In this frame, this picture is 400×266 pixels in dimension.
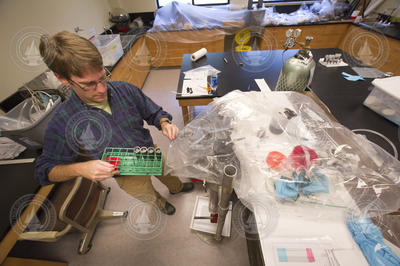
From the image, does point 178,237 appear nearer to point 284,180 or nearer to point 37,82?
point 284,180

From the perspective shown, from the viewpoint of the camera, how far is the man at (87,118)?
0.68 metres

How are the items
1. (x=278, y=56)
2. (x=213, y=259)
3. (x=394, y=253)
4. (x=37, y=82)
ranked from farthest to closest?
(x=278, y=56), (x=37, y=82), (x=213, y=259), (x=394, y=253)

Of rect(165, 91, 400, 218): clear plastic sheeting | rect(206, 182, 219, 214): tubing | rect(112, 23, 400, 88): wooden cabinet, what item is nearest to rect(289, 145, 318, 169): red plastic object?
rect(165, 91, 400, 218): clear plastic sheeting

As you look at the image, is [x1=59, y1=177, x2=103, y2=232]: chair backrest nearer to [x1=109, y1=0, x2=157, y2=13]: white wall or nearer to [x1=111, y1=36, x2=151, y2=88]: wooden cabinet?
[x1=111, y1=36, x2=151, y2=88]: wooden cabinet

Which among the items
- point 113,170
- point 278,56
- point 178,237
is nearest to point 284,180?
point 113,170

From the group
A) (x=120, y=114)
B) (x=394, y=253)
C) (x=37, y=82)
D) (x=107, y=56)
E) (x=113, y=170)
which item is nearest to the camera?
(x=394, y=253)

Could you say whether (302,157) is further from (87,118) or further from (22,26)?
(22,26)

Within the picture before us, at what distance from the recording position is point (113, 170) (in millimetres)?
679

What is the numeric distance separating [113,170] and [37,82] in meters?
1.46

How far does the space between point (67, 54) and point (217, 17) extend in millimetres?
2786

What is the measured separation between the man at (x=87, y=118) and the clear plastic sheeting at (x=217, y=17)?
2391 mm

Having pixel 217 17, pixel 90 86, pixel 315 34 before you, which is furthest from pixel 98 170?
pixel 315 34

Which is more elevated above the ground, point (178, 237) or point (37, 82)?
point (37, 82)

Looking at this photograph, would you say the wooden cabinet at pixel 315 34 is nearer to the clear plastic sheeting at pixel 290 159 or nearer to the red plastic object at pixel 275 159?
the clear plastic sheeting at pixel 290 159
